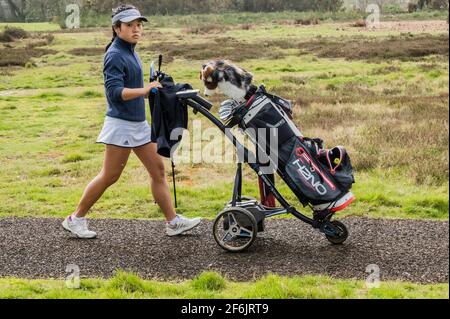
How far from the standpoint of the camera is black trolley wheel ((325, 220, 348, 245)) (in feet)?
22.2

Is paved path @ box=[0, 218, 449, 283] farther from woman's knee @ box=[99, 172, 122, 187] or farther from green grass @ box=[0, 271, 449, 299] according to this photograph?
woman's knee @ box=[99, 172, 122, 187]

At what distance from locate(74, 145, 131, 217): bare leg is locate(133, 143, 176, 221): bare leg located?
153 millimetres

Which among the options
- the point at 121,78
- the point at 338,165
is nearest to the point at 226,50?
the point at 121,78

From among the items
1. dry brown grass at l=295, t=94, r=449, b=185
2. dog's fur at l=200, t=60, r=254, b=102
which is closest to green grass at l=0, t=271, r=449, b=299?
dog's fur at l=200, t=60, r=254, b=102

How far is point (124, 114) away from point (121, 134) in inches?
7.6

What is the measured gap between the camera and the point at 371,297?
5.31 m

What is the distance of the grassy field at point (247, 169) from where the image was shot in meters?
5.73

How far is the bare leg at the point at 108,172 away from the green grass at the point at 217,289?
A: 136cm

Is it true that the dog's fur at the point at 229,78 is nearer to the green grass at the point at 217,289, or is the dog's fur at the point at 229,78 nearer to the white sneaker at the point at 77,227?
the green grass at the point at 217,289

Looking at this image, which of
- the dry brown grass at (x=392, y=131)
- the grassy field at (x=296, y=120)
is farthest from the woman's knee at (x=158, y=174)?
the dry brown grass at (x=392, y=131)

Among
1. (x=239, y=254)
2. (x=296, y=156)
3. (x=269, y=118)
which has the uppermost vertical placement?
(x=269, y=118)

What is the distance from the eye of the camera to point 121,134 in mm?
6840

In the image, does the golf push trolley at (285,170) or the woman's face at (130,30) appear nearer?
the golf push trolley at (285,170)

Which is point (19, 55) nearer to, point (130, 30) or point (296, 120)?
point (296, 120)
